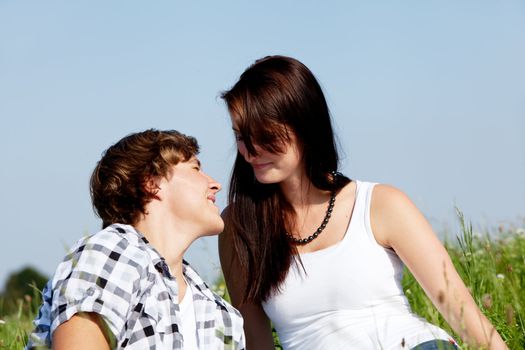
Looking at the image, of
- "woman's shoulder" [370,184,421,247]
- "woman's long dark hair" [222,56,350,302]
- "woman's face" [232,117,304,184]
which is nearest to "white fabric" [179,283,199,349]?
"woman's long dark hair" [222,56,350,302]

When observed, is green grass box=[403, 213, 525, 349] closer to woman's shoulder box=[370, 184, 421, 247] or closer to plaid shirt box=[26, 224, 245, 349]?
woman's shoulder box=[370, 184, 421, 247]

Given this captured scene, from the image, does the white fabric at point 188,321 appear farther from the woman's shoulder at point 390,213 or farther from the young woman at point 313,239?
the woman's shoulder at point 390,213

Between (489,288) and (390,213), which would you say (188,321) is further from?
(489,288)

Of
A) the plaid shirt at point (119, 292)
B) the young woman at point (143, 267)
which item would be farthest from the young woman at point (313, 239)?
the plaid shirt at point (119, 292)

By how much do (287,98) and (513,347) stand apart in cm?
167

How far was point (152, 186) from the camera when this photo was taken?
3.80 m

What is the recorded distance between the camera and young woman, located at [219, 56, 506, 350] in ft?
13.3

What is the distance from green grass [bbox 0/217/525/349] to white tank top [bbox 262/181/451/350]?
263mm

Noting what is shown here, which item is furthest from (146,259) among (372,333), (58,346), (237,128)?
(372,333)

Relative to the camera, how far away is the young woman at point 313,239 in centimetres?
405

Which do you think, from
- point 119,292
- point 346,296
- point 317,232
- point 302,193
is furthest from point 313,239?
point 119,292

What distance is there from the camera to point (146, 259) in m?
3.52

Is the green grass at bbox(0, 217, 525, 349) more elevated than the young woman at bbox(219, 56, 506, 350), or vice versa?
the young woman at bbox(219, 56, 506, 350)

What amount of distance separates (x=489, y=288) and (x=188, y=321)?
91.8 inches
